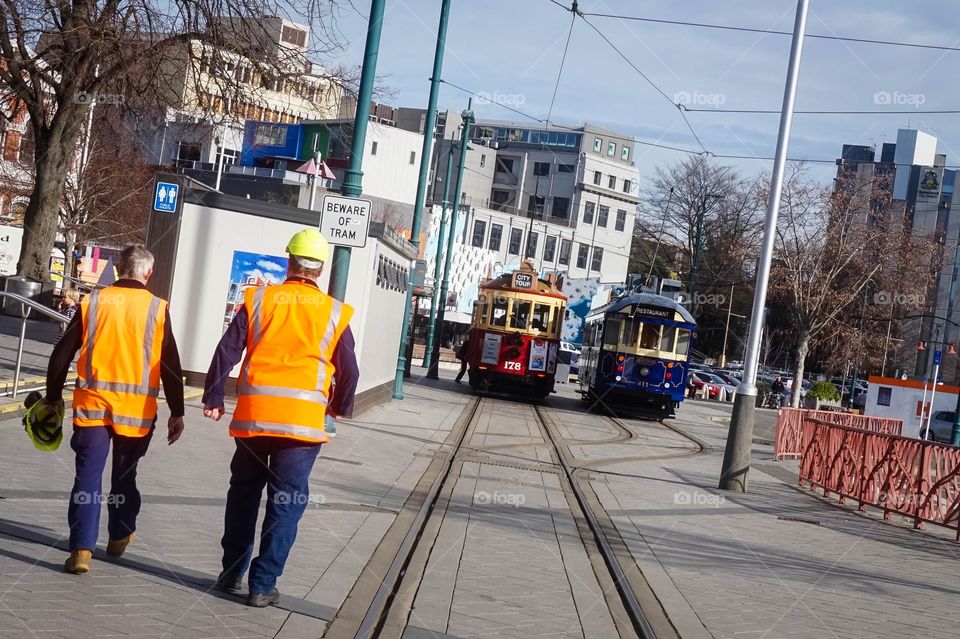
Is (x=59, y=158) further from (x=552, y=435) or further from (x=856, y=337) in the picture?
(x=856, y=337)

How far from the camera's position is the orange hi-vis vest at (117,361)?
20.1 feet

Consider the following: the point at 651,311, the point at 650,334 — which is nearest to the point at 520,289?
the point at 651,311

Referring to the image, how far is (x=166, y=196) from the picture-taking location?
693 inches

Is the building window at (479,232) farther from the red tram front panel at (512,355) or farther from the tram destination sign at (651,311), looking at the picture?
the tram destination sign at (651,311)

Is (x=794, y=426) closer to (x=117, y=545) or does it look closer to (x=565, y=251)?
(x=117, y=545)

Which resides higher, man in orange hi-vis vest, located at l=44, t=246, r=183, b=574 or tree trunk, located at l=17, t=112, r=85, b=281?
tree trunk, located at l=17, t=112, r=85, b=281

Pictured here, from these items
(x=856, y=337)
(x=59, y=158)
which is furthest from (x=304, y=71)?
(x=856, y=337)

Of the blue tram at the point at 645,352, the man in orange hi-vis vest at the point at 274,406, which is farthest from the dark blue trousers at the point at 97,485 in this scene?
the blue tram at the point at 645,352

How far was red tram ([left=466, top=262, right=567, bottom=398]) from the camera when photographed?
104ft

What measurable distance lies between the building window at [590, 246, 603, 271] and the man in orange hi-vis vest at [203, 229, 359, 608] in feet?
263

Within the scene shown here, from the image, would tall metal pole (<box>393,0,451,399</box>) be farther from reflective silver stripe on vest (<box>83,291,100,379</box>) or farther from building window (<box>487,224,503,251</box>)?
building window (<box>487,224,503,251</box>)

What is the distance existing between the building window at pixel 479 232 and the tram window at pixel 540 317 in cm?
4610

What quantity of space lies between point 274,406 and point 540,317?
86.6 ft

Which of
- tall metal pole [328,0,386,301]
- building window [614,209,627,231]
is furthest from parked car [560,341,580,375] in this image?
tall metal pole [328,0,386,301]
